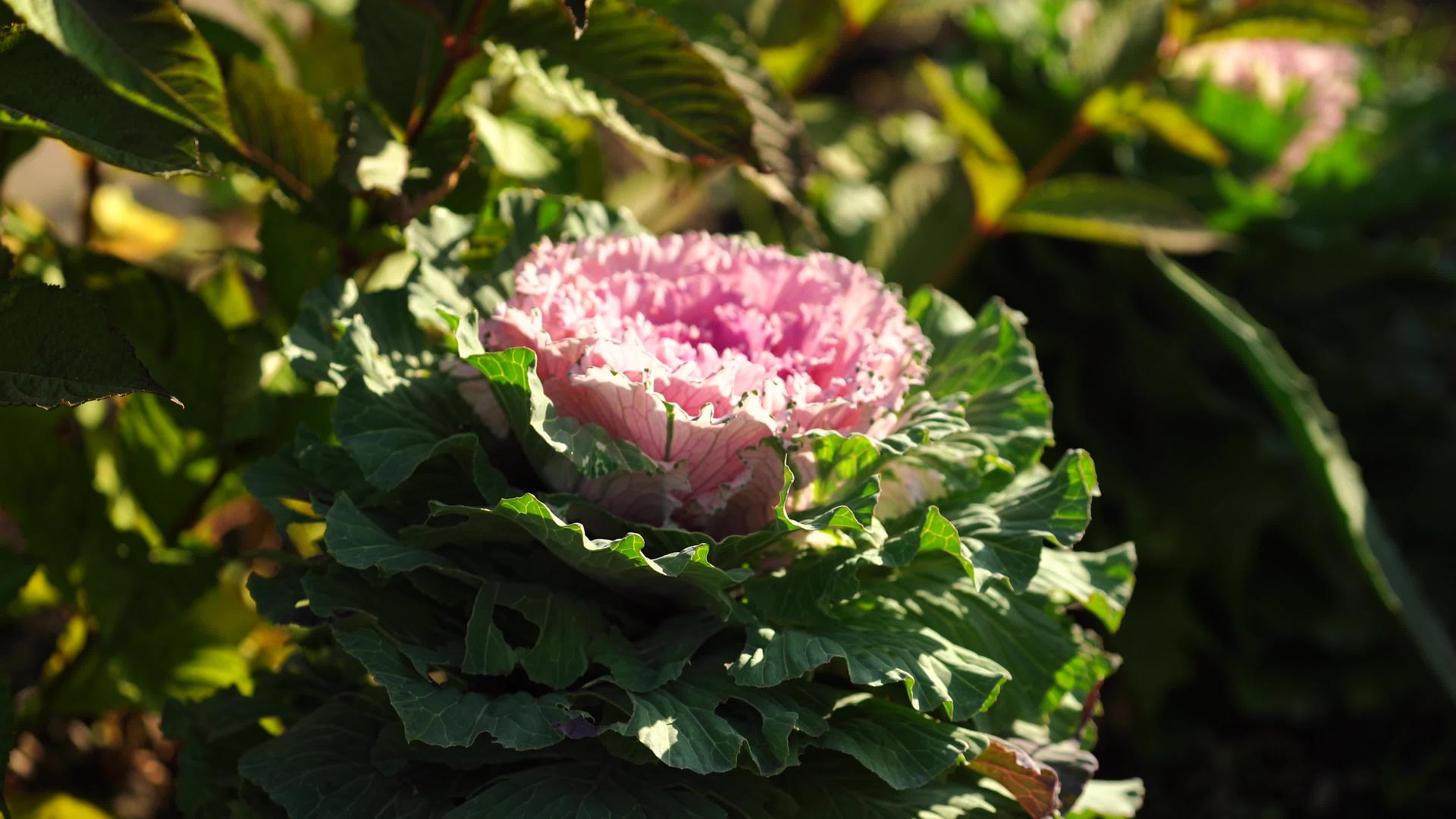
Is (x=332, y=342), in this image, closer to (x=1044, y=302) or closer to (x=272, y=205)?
(x=272, y=205)

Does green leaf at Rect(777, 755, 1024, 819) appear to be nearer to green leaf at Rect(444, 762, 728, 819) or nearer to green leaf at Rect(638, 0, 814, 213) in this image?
green leaf at Rect(444, 762, 728, 819)

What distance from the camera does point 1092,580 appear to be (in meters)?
0.66

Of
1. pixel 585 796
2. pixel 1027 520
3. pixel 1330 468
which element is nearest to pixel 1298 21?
pixel 1330 468

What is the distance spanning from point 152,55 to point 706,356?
301mm

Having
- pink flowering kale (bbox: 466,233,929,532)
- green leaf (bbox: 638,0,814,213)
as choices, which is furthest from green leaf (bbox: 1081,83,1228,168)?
pink flowering kale (bbox: 466,233,929,532)

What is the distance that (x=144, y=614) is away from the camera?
2.68 feet

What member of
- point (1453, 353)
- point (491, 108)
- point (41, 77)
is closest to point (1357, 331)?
point (1453, 353)

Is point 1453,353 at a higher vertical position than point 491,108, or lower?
higher

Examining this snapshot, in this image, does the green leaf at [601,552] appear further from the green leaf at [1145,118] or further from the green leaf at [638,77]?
the green leaf at [1145,118]

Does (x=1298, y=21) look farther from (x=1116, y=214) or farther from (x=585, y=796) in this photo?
(x=585, y=796)

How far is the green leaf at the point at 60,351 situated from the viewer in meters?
0.56

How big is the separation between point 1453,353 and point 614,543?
4.57 ft

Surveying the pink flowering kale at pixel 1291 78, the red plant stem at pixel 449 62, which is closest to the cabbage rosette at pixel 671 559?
the red plant stem at pixel 449 62

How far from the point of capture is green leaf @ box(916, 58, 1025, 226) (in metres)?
1.17
